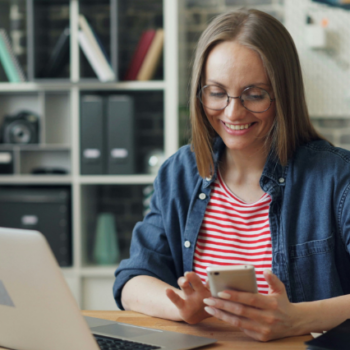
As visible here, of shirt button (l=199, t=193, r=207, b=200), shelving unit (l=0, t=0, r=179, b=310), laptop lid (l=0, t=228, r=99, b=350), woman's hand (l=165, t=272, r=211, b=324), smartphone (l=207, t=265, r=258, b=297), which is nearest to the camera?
laptop lid (l=0, t=228, r=99, b=350)

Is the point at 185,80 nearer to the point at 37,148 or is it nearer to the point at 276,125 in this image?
the point at 37,148

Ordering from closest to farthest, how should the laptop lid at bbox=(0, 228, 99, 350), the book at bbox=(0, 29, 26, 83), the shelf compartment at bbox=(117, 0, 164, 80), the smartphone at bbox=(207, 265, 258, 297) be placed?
the laptop lid at bbox=(0, 228, 99, 350)
the smartphone at bbox=(207, 265, 258, 297)
the book at bbox=(0, 29, 26, 83)
the shelf compartment at bbox=(117, 0, 164, 80)

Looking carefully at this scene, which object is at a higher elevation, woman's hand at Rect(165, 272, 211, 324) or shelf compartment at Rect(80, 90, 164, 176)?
shelf compartment at Rect(80, 90, 164, 176)

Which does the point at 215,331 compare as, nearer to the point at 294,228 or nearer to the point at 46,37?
the point at 294,228

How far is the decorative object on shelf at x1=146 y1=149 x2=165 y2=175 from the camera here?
278 centimetres

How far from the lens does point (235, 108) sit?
1.31 m

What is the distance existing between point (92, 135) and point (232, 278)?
6.04 ft

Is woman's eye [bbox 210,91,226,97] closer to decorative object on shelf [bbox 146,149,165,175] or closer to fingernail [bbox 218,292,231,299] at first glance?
fingernail [bbox 218,292,231,299]

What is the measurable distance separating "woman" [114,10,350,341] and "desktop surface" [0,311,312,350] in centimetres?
3

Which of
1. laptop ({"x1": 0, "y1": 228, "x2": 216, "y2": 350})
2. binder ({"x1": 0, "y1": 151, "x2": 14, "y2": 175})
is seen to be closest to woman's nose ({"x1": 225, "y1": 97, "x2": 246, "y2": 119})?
laptop ({"x1": 0, "y1": 228, "x2": 216, "y2": 350})

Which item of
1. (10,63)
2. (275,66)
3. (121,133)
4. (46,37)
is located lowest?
(121,133)

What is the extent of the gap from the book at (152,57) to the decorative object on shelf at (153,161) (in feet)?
1.34

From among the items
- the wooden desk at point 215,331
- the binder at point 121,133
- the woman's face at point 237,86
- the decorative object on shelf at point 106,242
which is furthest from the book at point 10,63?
the wooden desk at point 215,331

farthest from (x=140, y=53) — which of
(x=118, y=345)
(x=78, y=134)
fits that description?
(x=118, y=345)
